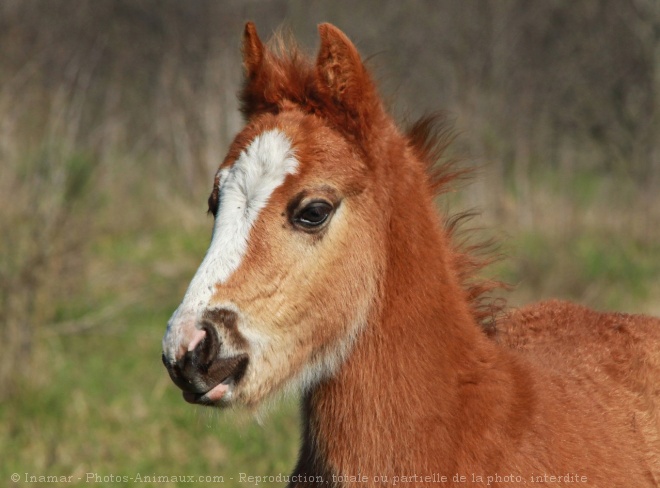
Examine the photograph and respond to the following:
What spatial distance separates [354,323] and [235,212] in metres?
0.61

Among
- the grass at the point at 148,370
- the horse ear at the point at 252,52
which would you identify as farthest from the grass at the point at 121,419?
the horse ear at the point at 252,52

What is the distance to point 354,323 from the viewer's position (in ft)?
11.6

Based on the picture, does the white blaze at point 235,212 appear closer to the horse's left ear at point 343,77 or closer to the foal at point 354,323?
the foal at point 354,323

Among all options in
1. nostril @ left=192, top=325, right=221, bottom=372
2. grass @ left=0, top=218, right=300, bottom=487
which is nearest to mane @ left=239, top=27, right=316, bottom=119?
nostril @ left=192, top=325, right=221, bottom=372

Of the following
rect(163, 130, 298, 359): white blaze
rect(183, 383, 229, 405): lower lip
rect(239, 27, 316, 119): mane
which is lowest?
rect(183, 383, 229, 405): lower lip

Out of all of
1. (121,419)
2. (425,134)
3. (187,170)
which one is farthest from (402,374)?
(187,170)

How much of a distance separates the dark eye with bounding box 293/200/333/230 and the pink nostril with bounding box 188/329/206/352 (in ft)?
1.79

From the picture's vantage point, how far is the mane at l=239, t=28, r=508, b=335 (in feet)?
12.4

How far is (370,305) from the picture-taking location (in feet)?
11.6

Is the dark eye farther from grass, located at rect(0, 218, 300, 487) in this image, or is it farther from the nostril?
grass, located at rect(0, 218, 300, 487)

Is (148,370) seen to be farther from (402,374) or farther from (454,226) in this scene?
(402,374)

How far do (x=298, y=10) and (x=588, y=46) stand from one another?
16.5 feet

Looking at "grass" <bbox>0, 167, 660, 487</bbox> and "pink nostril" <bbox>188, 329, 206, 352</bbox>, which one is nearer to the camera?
"pink nostril" <bbox>188, 329, 206, 352</bbox>

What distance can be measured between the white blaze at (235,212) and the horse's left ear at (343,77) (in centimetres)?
29
